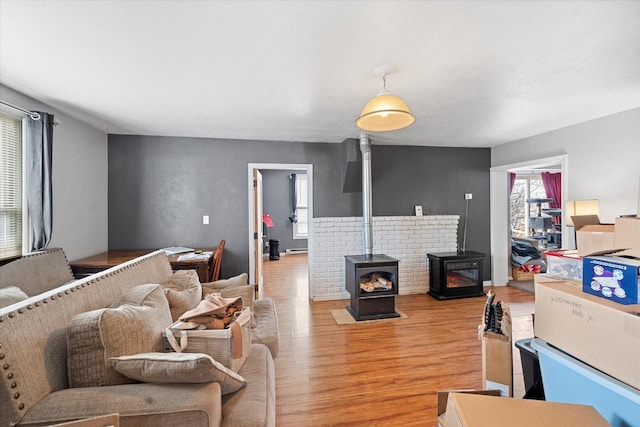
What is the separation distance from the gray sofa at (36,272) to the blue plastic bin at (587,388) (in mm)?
3059

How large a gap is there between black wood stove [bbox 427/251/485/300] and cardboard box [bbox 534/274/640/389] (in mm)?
3153

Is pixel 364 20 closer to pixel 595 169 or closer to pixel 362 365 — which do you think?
pixel 362 365

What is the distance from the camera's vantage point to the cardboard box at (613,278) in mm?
1010

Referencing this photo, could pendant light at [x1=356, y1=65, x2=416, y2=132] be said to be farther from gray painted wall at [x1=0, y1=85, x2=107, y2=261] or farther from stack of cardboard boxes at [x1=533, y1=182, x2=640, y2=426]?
gray painted wall at [x1=0, y1=85, x2=107, y2=261]

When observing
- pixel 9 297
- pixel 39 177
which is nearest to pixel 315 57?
pixel 9 297

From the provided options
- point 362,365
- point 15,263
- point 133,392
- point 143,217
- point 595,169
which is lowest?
point 362,365

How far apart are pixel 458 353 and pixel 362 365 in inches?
37.4

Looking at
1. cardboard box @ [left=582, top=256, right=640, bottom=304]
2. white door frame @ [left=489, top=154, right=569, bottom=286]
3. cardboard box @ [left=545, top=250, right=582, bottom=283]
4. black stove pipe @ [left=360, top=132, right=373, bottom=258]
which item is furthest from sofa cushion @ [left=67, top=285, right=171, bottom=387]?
white door frame @ [left=489, top=154, right=569, bottom=286]

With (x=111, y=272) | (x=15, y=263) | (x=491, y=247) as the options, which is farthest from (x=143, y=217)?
(x=491, y=247)

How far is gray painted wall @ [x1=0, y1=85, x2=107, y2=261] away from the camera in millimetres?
2977

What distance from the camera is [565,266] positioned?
4.65 feet

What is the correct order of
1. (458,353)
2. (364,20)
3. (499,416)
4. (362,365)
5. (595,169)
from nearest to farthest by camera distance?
(499,416) < (364,20) < (362,365) < (458,353) < (595,169)

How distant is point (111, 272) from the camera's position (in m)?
1.75

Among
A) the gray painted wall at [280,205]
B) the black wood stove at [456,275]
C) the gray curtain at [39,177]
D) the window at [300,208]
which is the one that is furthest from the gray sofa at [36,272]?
the window at [300,208]
